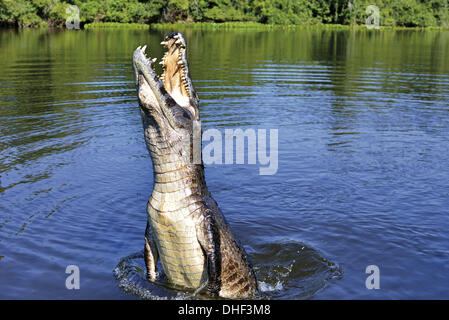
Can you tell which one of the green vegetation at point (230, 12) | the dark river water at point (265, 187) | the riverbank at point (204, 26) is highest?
the green vegetation at point (230, 12)

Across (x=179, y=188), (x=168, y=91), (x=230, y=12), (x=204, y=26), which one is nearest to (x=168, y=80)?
(x=168, y=91)

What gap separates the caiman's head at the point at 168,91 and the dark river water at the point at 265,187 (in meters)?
1.97

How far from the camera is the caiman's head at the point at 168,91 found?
5109 mm

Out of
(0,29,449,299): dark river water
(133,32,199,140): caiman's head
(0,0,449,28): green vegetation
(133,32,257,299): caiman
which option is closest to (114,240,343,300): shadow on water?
(0,29,449,299): dark river water

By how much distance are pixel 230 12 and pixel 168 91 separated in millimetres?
67904

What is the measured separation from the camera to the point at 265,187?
31.7ft

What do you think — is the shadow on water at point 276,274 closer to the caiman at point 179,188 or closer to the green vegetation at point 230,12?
the caiman at point 179,188

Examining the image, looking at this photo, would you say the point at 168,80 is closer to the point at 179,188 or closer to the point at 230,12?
the point at 179,188

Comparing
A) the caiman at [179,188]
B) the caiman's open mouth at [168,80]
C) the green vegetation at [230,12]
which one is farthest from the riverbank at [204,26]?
the caiman at [179,188]

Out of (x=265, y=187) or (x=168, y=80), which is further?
(x=265, y=187)

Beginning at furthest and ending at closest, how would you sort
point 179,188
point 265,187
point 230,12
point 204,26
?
1. point 230,12
2. point 204,26
3. point 265,187
4. point 179,188

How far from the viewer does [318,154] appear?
1145 cm

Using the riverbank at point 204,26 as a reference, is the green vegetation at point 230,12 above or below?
above
